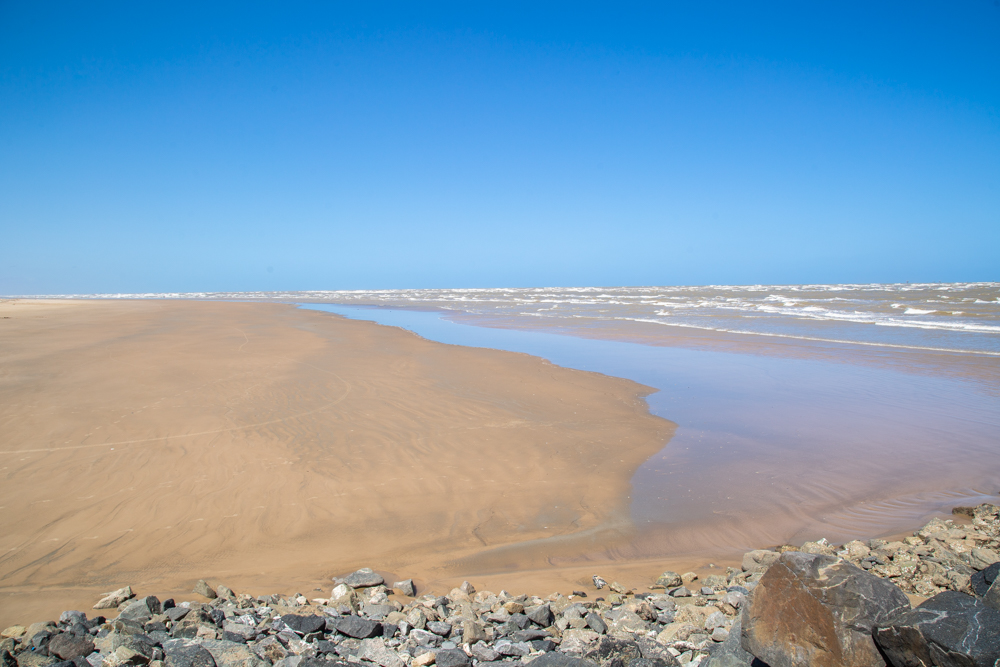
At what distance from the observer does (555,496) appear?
19.7 feet

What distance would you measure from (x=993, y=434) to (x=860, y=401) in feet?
7.45

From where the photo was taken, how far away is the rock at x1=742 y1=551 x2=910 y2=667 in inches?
97.2

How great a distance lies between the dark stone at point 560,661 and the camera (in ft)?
9.14

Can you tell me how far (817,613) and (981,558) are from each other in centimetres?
253

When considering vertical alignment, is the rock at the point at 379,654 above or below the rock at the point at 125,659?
below

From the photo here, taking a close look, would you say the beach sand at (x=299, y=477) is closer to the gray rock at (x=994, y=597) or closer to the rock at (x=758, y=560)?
the rock at (x=758, y=560)

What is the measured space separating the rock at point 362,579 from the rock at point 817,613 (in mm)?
2638

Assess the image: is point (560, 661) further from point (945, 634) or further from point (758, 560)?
point (758, 560)

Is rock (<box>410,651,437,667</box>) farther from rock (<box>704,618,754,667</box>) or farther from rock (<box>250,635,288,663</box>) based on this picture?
rock (<box>704,618,754,667</box>)

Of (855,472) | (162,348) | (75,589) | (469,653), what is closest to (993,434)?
(855,472)

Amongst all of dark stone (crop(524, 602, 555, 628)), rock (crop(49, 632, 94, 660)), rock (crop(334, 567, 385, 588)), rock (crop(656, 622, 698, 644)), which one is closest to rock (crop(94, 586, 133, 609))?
rock (crop(49, 632, 94, 660))

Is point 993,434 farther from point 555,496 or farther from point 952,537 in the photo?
point 555,496

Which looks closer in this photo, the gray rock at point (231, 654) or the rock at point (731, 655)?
the rock at point (731, 655)

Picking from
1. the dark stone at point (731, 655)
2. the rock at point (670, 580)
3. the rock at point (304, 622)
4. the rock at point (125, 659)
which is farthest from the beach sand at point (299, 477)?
the dark stone at point (731, 655)
